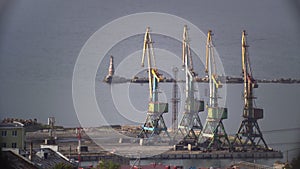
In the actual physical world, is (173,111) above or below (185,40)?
below

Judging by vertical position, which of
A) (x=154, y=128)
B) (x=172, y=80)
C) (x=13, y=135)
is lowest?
(x=13, y=135)

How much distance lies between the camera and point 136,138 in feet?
41.5

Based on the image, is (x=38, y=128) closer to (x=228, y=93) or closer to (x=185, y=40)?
(x=185, y=40)

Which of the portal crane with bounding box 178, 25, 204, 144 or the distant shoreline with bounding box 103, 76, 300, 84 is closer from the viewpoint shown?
the portal crane with bounding box 178, 25, 204, 144

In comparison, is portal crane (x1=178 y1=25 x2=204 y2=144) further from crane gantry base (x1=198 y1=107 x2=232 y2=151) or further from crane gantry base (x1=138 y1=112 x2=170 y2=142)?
crane gantry base (x1=138 y1=112 x2=170 y2=142)

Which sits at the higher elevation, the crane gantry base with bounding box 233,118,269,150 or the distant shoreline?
the distant shoreline

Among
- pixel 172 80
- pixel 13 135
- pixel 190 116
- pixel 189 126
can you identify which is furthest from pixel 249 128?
pixel 13 135

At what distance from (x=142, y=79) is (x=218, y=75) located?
318 centimetres

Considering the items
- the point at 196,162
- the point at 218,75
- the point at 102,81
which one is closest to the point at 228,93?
the point at 218,75

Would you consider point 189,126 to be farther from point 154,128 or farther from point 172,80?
point 172,80

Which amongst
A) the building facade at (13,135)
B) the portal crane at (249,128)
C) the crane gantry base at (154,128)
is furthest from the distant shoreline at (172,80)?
the building facade at (13,135)

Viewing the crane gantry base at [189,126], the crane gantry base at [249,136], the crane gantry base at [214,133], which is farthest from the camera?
the crane gantry base at [189,126]

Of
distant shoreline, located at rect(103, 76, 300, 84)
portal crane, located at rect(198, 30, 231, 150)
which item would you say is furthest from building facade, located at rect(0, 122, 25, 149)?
distant shoreline, located at rect(103, 76, 300, 84)

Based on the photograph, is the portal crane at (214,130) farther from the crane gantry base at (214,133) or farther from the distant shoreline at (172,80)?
the distant shoreline at (172,80)
